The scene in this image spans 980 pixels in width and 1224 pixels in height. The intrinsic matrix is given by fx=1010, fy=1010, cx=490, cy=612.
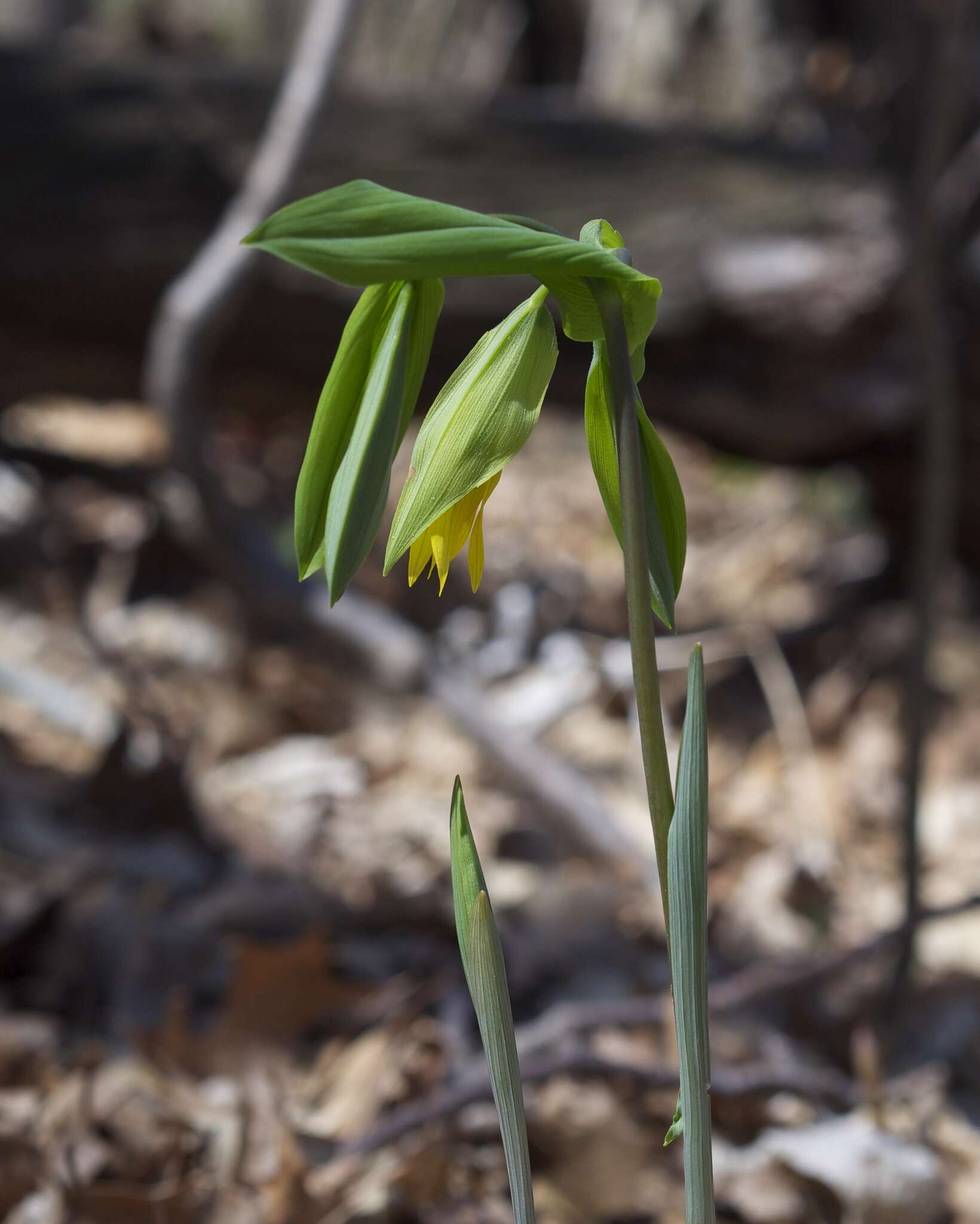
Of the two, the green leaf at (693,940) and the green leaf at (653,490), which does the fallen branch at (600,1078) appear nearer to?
the green leaf at (693,940)

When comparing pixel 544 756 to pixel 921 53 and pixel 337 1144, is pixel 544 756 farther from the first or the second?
pixel 921 53

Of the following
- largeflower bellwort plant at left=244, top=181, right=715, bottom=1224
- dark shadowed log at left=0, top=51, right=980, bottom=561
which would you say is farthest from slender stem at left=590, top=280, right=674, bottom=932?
dark shadowed log at left=0, top=51, right=980, bottom=561

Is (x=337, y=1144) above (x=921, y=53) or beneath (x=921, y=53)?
beneath

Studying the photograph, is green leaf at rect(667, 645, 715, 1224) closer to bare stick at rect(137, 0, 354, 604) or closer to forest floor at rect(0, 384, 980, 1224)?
forest floor at rect(0, 384, 980, 1224)

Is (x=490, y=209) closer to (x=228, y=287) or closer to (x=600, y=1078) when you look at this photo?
(x=228, y=287)

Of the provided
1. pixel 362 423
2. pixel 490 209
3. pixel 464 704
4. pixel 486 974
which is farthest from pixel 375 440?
pixel 490 209

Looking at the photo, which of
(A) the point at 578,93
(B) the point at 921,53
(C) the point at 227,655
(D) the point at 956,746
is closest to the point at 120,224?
(C) the point at 227,655
